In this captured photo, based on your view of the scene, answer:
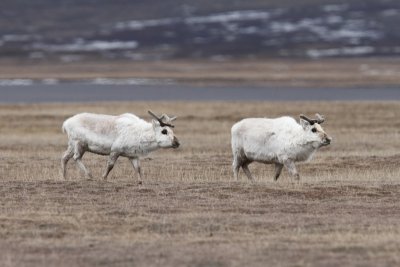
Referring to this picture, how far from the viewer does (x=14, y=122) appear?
1480 inches

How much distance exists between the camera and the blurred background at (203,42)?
8600 centimetres

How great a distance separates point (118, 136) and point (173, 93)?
41236 millimetres

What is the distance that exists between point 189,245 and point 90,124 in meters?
7.43

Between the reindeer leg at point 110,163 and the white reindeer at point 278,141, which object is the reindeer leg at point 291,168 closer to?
the white reindeer at point 278,141

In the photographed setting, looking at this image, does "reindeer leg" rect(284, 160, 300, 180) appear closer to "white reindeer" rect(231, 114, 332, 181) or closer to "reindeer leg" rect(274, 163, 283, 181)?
"white reindeer" rect(231, 114, 332, 181)

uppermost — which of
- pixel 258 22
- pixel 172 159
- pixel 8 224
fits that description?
pixel 8 224

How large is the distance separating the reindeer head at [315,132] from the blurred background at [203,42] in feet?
167

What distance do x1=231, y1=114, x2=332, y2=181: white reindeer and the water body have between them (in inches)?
1288

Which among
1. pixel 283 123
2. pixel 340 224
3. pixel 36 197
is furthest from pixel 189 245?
pixel 283 123

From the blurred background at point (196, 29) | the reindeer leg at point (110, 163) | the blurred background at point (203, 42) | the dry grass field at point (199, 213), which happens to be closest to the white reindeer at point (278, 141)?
the dry grass field at point (199, 213)

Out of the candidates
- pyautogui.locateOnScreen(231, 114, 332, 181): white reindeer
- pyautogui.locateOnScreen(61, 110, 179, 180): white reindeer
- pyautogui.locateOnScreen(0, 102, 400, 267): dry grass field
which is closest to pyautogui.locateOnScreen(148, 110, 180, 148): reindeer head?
pyautogui.locateOnScreen(61, 110, 179, 180): white reindeer

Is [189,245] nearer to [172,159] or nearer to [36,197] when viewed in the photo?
[36,197]

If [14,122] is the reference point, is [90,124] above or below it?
above

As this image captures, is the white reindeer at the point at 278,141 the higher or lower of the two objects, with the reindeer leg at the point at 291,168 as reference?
higher
